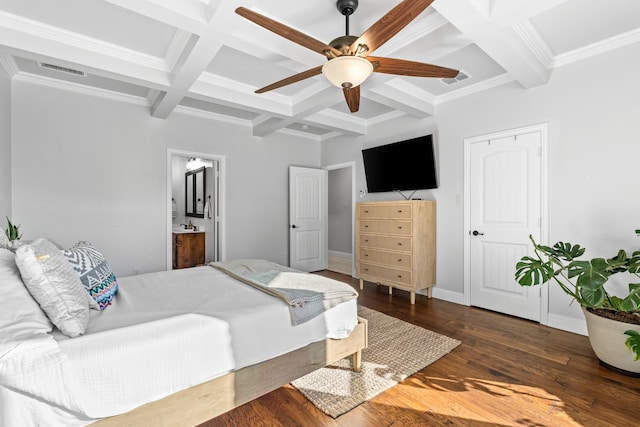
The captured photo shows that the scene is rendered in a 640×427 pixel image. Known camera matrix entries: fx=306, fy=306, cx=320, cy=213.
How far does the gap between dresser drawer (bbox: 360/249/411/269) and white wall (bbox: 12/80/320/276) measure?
187cm

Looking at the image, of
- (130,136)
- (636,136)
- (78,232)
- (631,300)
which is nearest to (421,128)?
(636,136)

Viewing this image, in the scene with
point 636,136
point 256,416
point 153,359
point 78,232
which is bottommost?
point 256,416

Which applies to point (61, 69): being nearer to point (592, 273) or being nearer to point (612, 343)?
point (592, 273)

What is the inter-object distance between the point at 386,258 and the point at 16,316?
363 centimetres

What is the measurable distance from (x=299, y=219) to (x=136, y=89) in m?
3.05

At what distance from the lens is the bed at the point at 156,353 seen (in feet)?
3.81

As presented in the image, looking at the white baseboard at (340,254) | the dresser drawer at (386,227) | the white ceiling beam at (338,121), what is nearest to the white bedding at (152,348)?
the dresser drawer at (386,227)

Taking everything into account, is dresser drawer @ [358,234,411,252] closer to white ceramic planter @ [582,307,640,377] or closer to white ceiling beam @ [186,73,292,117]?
white ceramic planter @ [582,307,640,377]

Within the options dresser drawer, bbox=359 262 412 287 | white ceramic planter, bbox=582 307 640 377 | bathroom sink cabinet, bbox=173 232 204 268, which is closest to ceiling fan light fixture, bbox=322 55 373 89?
white ceramic planter, bbox=582 307 640 377

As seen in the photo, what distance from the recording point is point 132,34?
2518mm

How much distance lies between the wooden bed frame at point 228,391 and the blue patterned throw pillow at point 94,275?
2.31ft

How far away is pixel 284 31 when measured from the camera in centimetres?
173

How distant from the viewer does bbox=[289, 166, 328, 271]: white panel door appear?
5430 mm

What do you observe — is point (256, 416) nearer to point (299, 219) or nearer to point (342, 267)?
point (299, 219)
